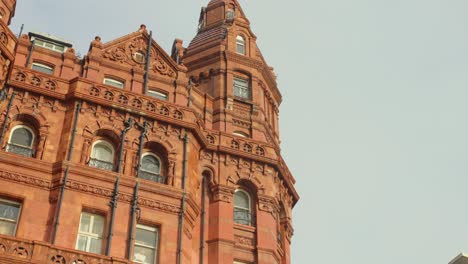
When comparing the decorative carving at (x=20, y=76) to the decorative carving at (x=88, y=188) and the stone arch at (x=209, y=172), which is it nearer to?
the decorative carving at (x=88, y=188)

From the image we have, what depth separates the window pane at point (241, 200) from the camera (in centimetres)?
3594

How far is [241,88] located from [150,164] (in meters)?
10.5

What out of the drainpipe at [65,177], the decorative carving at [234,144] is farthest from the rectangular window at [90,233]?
the decorative carving at [234,144]

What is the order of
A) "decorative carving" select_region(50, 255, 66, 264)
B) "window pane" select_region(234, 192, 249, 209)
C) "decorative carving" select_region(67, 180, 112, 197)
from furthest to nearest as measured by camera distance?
"window pane" select_region(234, 192, 249, 209) < "decorative carving" select_region(67, 180, 112, 197) < "decorative carving" select_region(50, 255, 66, 264)

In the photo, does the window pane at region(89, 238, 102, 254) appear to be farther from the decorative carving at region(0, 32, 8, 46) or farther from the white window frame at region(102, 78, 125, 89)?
the white window frame at region(102, 78, 125, 89)

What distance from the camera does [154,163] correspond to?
3347 cm

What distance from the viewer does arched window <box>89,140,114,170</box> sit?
31.8m

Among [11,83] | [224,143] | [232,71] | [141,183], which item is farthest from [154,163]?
[232,71]

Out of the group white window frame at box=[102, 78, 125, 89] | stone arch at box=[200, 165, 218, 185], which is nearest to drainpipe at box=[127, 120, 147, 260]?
white window frame at box=[102, 78, 125, 89]

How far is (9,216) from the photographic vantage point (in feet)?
93.6

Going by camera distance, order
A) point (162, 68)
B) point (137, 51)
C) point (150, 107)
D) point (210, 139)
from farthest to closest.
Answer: point (137, 51) < point (162, 68) < point (210, 139) < point (150, 107)

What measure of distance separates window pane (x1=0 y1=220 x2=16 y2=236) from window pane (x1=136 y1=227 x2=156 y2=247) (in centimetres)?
514

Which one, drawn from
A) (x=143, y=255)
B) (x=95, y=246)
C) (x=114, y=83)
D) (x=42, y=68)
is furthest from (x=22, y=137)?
(x=143, y=255)

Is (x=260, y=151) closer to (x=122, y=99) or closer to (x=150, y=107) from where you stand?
(x=150, y=107)
